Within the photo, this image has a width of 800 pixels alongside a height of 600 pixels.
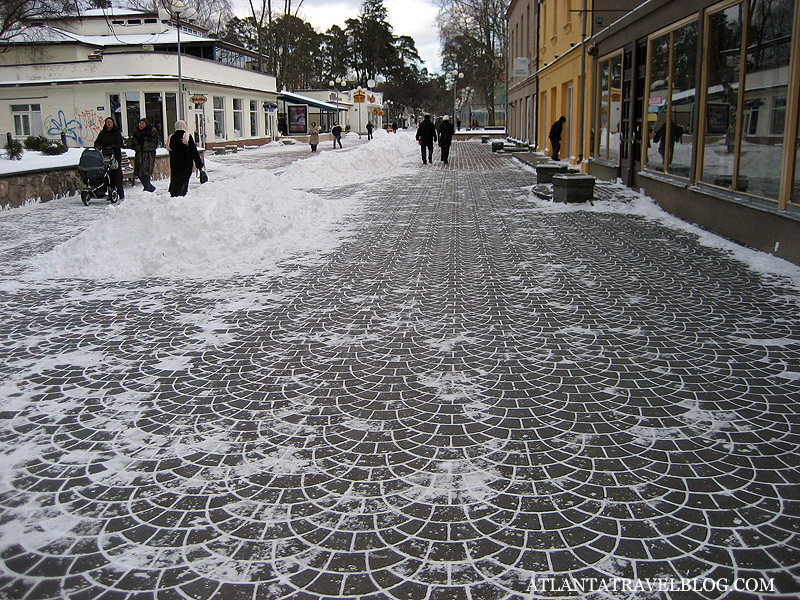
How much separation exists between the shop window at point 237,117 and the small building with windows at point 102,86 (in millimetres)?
1440

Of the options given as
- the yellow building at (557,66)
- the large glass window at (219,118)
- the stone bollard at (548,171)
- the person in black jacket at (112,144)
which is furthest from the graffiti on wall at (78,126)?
the stone bollard at (548,171)

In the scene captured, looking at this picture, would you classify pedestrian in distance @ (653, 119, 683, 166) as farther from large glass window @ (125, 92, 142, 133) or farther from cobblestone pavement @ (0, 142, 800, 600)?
large glass window @ (125, 92, 142, 133)

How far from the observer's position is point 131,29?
4528 cm

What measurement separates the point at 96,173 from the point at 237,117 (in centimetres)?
3015

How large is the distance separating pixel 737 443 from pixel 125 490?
3.23 m

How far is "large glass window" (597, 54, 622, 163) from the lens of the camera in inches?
650

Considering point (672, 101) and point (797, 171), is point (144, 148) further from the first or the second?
point (797, 171)

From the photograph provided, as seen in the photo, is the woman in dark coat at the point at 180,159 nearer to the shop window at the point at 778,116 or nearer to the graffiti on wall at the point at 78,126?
the shop window at the point at 778,116

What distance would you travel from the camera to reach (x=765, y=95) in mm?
8617

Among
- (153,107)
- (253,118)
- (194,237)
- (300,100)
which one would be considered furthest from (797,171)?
(300,100)

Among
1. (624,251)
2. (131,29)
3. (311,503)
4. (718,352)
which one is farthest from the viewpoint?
(131,29)

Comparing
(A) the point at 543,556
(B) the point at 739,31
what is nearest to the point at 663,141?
(B) the point at 739,31

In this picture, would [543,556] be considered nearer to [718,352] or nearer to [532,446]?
[532,446]

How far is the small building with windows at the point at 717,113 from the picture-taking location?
808 cm
